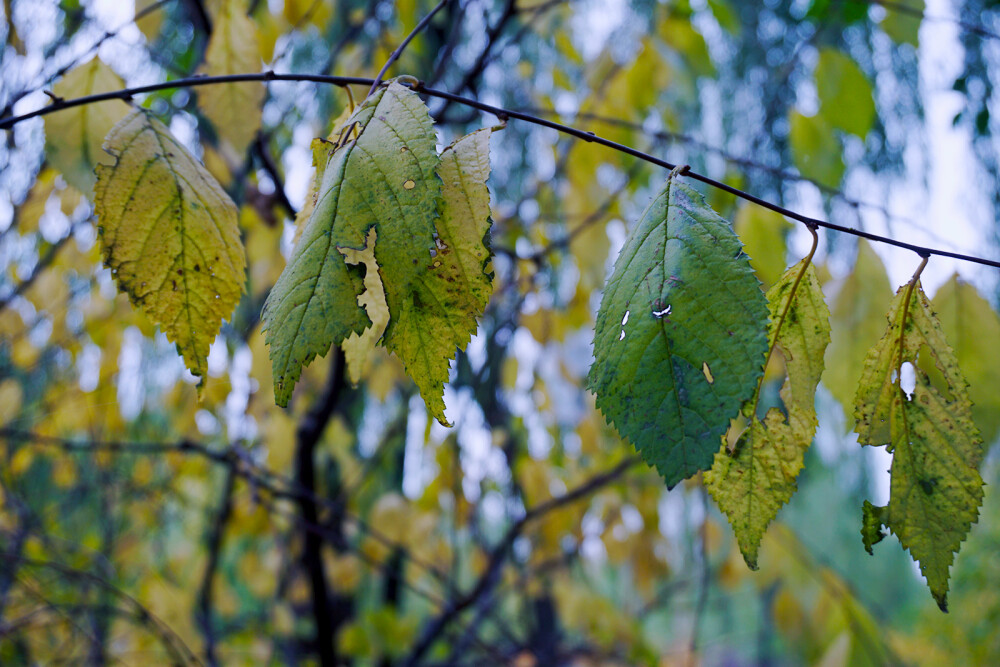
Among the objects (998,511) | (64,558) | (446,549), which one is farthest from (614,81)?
(998,511)


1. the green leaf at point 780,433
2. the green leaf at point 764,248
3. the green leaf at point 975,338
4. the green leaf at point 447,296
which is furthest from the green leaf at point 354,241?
the green leaf at point 764,248

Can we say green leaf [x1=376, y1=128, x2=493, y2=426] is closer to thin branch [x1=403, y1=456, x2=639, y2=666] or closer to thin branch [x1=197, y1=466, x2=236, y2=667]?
thin branch [x1=403, y1=456, x2=639, y2=666]

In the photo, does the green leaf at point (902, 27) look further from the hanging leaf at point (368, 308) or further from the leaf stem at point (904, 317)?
the hanging leaf at point (368, 308)

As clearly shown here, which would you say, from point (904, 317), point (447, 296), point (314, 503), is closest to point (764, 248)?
point (904, 317)

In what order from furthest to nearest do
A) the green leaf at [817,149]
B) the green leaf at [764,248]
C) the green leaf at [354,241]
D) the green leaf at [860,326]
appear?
the green leaf at [817,149] → the green leaf at [764,248] → the green leaf at [860,326] → the green leaf at [354,241]

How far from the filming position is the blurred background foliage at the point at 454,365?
0.82m

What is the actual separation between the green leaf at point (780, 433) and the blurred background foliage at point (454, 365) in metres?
0.25

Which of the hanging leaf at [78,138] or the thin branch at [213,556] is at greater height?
the thin branch at [213,556]

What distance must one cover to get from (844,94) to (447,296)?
749mm

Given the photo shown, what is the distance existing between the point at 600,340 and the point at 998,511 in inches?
159

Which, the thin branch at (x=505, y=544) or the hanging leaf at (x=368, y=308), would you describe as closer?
the hanging leaf at (x=368, y=308)

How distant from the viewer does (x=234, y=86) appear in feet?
1.61

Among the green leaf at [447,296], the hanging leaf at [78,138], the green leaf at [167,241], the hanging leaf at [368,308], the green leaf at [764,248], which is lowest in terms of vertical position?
the green leaf at [447,296]

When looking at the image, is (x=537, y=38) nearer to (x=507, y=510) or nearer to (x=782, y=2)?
(x=782, y=2)
